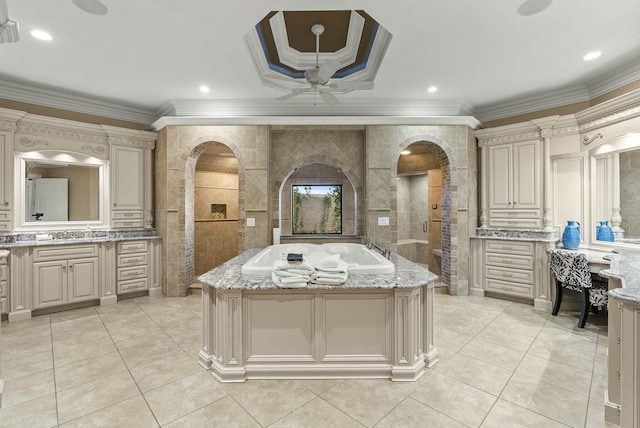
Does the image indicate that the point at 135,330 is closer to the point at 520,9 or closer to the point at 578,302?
the point at 520,9

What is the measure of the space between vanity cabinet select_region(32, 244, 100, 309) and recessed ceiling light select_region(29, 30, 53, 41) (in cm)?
233

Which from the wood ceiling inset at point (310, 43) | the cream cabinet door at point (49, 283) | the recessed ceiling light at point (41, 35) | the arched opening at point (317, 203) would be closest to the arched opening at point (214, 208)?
the arched opening at point (317, 203)

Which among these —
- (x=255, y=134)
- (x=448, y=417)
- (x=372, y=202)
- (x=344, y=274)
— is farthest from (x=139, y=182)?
(x=448, y=417)

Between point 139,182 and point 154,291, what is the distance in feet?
5.46

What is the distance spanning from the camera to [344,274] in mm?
2156

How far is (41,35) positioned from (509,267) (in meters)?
5.83

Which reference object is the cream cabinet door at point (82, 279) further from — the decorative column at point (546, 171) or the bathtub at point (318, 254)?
the decorative column at point (546, 171)

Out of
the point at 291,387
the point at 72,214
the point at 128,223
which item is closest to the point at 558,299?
the point at 291,387

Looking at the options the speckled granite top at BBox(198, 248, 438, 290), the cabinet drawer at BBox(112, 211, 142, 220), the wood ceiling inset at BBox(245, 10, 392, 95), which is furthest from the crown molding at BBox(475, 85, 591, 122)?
the cabinet drawer at BBox(112, 211, 142, 220)

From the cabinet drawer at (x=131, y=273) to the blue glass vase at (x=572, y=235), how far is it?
18.6 ft

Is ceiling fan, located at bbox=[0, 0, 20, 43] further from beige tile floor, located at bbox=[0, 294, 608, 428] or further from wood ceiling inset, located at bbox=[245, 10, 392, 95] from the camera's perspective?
beige tile floor, located at bbox=[0, 294, 608, 428]

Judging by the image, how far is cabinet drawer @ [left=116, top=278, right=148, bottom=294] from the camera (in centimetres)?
408

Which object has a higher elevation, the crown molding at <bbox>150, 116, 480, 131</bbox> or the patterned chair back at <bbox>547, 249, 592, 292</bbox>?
the crown molding at <bbox>150, 116, 480, 131</bbox>

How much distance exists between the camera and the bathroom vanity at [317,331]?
2.09 meters
